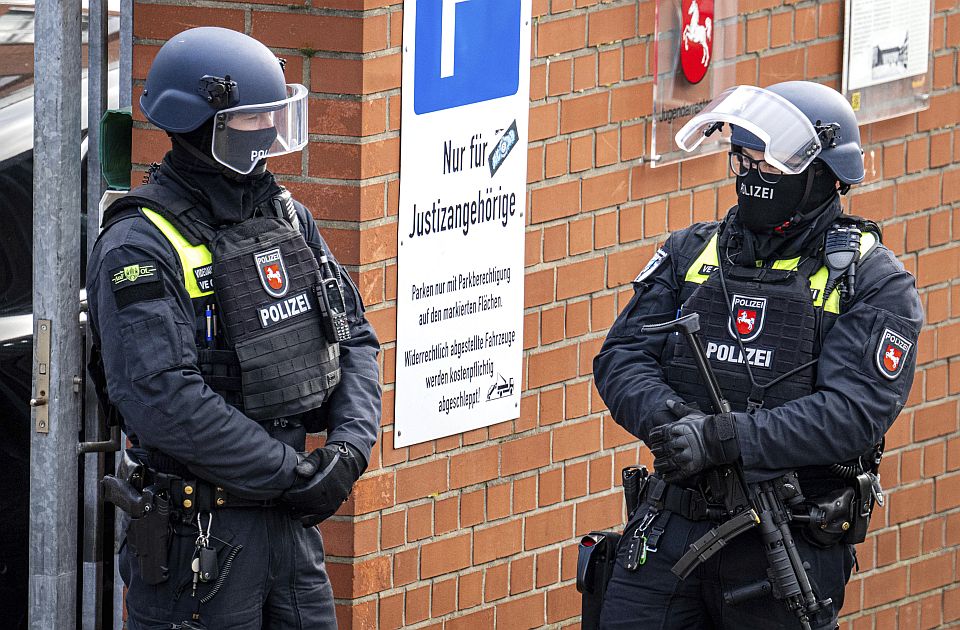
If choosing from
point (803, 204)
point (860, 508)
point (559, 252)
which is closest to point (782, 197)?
point (803, 204)

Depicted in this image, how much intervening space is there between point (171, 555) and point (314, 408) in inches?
19.0

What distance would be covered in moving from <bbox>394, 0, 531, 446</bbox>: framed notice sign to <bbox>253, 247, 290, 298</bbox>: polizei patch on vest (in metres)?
0.88

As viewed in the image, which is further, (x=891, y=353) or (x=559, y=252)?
(x=559, y=252)

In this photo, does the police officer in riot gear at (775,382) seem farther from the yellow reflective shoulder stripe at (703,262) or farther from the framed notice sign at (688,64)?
the framed notice sign at (688,64)

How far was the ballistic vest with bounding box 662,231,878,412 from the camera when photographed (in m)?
4.16

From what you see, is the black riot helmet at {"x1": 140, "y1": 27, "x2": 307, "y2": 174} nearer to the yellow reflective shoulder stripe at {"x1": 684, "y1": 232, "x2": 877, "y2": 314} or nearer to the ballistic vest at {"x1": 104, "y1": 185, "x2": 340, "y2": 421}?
the ballistic vest at {"x1": 104, "y1": 185, "x2": 340, "y2": 421}

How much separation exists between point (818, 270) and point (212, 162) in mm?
1577

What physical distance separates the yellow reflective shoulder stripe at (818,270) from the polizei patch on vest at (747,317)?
127 mm

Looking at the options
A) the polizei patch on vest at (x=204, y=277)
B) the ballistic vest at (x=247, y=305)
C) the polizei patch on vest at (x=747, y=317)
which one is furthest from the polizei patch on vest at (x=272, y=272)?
the polizei patch on vest at (x=747, y=317)

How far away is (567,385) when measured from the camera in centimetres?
529

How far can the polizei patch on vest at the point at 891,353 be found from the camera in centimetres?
407

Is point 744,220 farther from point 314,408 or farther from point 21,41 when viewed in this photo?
point 21,41

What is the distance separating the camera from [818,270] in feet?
13.9

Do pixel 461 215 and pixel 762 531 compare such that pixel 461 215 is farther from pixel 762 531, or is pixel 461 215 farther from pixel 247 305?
pixel 762 531
